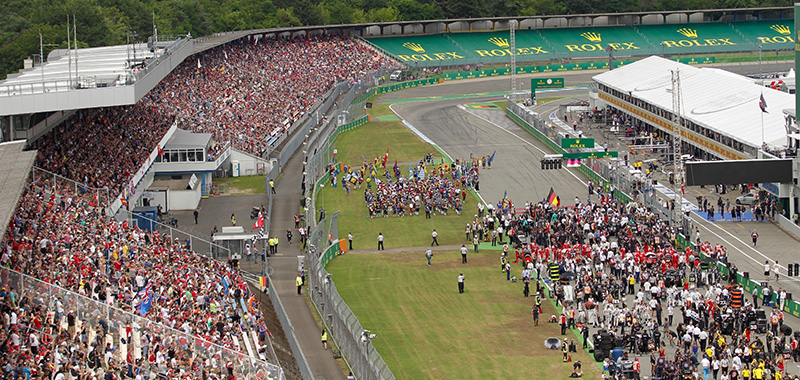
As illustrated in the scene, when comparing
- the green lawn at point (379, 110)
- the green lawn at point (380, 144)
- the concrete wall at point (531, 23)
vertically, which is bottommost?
the green lawn at point (380, 144)

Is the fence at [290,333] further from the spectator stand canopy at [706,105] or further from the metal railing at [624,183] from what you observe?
the spectator stand canopy at [706,105]

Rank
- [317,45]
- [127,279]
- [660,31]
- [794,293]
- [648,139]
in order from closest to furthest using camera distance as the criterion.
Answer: [127,279] < [794,293] < [648,139] < [317,45] < [660,31]

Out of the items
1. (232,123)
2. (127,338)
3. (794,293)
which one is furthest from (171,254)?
(232,123)

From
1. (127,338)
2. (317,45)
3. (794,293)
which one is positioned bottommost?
(794,293)

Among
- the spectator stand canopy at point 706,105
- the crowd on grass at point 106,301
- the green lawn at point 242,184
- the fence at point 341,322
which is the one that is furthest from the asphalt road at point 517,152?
the crowd on grass at point 106,301

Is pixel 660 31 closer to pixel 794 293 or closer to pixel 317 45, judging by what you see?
pixel 317 45

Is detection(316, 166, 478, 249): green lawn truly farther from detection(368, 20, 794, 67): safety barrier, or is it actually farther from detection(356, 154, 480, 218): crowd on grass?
detection(368, 20, 794, 67): safety barrier

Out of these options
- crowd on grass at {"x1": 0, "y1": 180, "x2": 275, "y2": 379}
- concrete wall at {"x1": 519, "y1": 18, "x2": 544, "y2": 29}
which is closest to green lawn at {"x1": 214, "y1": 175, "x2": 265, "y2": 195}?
crowd on grass at {"x1": 0, "y1": 180, "x2": 275, "y2": 379}

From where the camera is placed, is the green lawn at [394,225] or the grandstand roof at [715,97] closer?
the green lawn at [394,225]
